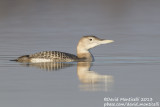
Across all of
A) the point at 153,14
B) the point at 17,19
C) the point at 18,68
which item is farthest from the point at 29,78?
the point at 153,14

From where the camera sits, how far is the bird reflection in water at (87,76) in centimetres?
1109

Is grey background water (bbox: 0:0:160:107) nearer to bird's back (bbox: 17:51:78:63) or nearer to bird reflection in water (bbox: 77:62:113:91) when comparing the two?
bird reflection in water (bbox: 77:62:113:91)

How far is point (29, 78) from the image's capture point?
1188cm

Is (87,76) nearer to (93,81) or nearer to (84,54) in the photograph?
(93,81)

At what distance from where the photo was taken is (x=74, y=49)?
1661 centimetres

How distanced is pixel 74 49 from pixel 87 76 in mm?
4485

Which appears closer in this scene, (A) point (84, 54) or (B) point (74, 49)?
(A) point (84, 54)

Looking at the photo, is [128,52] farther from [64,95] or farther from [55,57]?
[64,95]

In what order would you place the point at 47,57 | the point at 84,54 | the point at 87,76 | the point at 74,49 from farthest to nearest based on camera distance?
the point at 74,49, the point at 84,54, the point at 47,57, the point at 87,76

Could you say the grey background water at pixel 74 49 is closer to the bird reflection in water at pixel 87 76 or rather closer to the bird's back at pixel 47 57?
the bird reflection in water at pixel 87 76

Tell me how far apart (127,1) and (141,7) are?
361 centimetres

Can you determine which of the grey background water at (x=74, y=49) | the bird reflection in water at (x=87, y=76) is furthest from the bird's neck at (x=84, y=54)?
the bird reflection in water at (x=87, y=76)

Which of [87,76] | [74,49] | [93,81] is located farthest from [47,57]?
[93,81]

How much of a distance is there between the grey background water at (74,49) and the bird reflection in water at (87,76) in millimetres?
22
